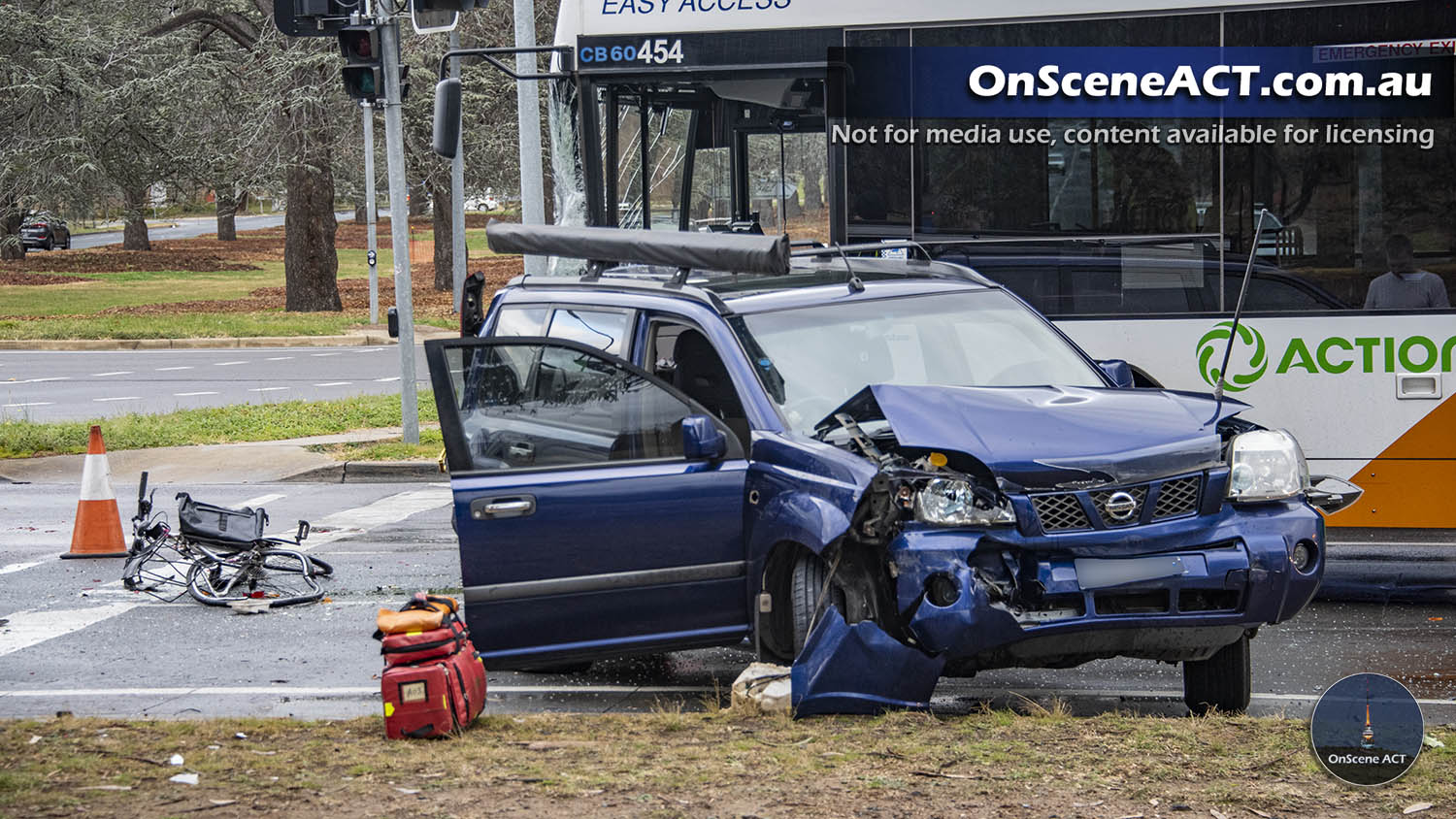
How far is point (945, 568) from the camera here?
5.70 m

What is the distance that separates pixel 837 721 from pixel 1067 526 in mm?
1048

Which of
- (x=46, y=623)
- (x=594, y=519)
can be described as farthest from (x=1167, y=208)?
(x=46, y=623)

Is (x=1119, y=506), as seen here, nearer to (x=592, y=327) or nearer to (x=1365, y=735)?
(x=1365, y=735)

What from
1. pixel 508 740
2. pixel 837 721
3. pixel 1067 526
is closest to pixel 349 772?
pixel 508 740

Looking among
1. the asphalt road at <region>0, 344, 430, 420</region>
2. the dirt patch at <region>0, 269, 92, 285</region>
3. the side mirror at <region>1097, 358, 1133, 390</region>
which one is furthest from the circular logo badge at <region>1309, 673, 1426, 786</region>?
the dirt patch at <region>0, 269, 92, 285</region>

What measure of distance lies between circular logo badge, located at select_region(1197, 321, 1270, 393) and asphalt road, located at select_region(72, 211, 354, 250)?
236 feet

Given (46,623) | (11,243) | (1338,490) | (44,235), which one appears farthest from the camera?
(44,235)

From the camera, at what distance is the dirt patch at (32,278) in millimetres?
50812

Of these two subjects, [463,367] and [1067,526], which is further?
[463,367]

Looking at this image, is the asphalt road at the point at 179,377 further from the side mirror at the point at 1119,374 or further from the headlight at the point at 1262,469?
the headlight at the point at 1262,469

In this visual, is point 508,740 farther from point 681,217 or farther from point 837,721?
point 681,217

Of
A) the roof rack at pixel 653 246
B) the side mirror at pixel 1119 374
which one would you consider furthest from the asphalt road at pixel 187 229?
the side mirror at pixel 1119 374

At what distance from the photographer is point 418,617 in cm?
612

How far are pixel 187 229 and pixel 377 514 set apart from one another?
87.6 m
